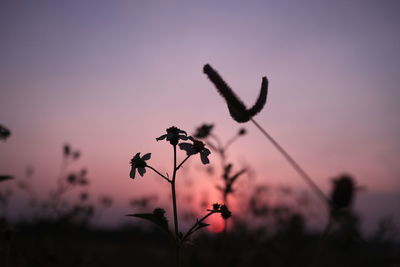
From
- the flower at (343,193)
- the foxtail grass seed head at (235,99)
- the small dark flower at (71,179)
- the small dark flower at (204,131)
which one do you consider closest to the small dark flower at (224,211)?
the flower at (343,193)

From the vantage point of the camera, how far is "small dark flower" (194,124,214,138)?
558 centimetres

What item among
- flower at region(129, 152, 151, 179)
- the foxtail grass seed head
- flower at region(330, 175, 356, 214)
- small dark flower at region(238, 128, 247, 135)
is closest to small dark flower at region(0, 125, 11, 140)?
flower at region(129, 152, 151, 179)

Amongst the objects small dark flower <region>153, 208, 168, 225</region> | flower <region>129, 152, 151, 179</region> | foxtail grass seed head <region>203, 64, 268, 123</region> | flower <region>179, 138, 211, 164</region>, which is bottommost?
small dark flower <region>153, 208, 168, 225</region>

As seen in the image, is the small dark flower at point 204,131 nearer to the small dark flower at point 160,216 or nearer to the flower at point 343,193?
the flower at point 343,193

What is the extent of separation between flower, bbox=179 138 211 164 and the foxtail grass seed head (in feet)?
2.56

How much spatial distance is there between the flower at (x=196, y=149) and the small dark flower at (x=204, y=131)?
282cm

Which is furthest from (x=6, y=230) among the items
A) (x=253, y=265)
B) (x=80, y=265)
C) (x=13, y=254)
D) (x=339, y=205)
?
(x=253, y=265)

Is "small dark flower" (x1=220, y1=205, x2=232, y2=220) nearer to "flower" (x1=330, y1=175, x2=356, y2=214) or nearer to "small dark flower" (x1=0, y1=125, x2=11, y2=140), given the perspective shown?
"flower" (x1=330, y1=175, x2=356, y2=214)

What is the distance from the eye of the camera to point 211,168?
28.2ft

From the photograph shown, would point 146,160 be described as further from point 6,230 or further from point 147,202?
point 147,202

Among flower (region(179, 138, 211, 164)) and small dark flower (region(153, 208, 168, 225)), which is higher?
flower (region(179, 138, 211, 164))

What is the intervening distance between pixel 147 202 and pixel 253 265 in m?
4.21

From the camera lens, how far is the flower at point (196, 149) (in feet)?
8.64

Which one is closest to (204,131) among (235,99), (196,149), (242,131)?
(242,131)
